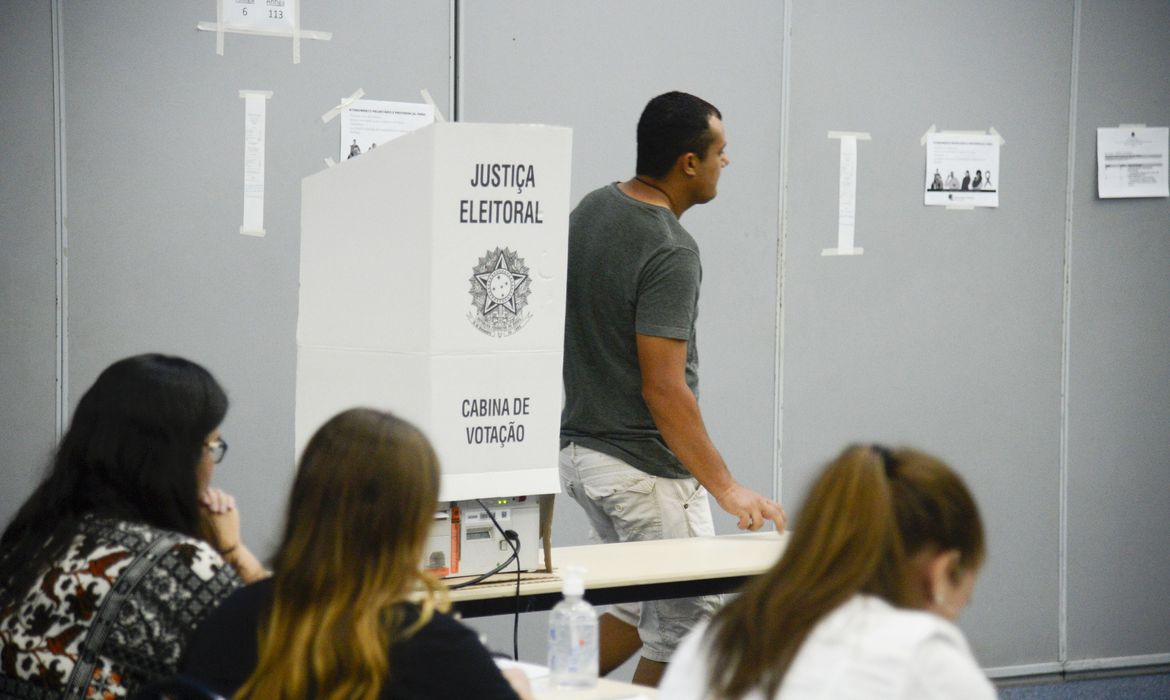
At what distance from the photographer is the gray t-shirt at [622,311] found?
2.99 m

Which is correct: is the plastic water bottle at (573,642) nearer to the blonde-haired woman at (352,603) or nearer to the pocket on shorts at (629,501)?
the blonde-haired woman at (352,603)

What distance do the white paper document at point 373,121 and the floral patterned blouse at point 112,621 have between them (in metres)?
2.12

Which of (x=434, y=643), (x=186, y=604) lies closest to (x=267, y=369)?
(x=186, y=604)

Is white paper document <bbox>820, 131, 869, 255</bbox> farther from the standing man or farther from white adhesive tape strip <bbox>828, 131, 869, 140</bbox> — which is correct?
the standing man

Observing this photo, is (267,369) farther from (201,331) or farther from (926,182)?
(926,182)

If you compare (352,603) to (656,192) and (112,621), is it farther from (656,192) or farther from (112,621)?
(656,192)

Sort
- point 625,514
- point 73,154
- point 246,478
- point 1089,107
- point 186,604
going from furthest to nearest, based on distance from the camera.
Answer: point 1089,107 < point 246,478 < point 73,154 < point 625,514 < point 186,604

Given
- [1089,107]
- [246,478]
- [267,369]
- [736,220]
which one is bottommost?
[246,478]

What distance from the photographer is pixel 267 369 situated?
370cm

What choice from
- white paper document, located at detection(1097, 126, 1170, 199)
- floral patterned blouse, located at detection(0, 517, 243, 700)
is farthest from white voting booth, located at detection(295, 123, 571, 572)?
white paper document, located at detection(1097, 126, 1170, 199)

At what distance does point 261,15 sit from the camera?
3.61 m

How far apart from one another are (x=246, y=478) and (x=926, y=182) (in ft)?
7.90

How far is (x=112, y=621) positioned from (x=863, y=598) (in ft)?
3.25

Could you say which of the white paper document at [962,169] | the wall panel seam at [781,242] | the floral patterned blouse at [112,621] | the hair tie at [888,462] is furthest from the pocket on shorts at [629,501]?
the white paper document at [962,169]
